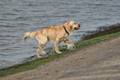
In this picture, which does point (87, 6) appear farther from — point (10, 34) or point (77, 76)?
point (77, 76)

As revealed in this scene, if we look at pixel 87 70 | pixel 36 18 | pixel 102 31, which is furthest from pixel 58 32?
pixel 36 18

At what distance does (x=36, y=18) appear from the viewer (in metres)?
22.9

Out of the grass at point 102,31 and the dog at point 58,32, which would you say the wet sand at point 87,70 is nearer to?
the dog at point 58,32

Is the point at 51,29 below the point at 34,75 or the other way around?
the other way around

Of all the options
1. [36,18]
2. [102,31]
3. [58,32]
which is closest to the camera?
[58,32]

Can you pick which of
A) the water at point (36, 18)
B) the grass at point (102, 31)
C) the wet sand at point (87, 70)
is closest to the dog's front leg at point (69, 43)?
the water at point (36, 18)

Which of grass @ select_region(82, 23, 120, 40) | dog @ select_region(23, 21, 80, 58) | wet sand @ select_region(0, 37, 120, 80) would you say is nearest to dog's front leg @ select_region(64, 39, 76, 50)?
dog @ select_region(23, 21, 80, 58)

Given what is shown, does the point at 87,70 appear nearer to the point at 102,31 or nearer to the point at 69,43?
the point at 69,43

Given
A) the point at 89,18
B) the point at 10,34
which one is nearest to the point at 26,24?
the point at 10,34

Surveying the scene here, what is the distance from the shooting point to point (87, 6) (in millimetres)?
30078

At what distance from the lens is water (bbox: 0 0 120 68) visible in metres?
14.3

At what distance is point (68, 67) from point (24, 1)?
24187mm

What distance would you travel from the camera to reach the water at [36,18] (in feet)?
47.0

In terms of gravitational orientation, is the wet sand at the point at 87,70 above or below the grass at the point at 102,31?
above
